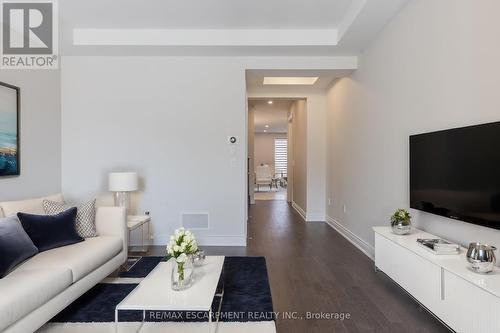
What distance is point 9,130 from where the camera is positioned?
10.9 feet

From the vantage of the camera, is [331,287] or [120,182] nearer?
[331,287]

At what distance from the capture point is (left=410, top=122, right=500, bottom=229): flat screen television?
6.27 ft

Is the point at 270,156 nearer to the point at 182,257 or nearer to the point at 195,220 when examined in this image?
the point at 195,220

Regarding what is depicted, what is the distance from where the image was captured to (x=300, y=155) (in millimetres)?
7234

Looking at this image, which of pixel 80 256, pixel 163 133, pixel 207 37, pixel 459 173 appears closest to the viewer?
pixel 459 173

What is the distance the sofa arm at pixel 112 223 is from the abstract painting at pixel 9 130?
1.12 m

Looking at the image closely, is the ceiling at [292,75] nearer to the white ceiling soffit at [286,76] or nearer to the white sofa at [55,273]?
the white ceiling soffit at [286,76]

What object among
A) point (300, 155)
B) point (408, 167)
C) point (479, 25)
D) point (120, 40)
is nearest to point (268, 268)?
point (408, 167)

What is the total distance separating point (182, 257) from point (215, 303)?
29.9 inches

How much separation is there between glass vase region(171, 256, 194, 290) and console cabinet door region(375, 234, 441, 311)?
5.64ft

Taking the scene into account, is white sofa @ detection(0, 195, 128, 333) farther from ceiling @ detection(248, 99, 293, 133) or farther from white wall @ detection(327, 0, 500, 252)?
ceiling @ detection(248, 99, 293, 133)

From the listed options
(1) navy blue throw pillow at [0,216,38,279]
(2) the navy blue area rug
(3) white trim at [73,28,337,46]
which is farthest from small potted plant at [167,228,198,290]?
(3) white trim at [73,28,337,46]

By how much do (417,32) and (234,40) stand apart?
7.09ft

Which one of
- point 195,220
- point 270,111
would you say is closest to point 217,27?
point 195,220
